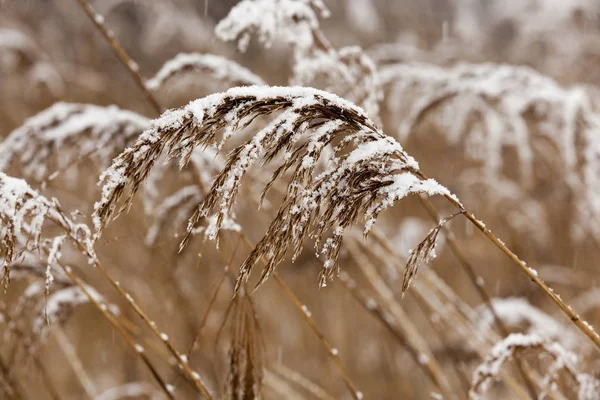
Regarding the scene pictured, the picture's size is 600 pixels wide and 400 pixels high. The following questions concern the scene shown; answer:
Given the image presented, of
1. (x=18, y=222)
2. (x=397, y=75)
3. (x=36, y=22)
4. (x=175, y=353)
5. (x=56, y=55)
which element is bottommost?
(x=175, y=353)

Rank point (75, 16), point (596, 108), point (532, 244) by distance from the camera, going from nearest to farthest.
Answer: point (596, 108) < point (532, 244) < point (75, 16)

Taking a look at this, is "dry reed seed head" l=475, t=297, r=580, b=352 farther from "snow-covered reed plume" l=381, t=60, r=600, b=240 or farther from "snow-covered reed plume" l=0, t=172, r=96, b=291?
"snow-covered reed plume" l=0, t=172, r=96, b=291

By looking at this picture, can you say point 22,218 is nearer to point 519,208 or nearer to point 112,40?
point 112,40

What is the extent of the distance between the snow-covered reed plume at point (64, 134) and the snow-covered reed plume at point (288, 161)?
0.49 m

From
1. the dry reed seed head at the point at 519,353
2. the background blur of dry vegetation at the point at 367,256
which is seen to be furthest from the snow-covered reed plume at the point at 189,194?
the dry reed seed head at the point at 519,353

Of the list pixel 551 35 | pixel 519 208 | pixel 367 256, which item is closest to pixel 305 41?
pixel 367 256

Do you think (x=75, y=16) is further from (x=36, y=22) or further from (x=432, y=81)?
(x=432, y=81)

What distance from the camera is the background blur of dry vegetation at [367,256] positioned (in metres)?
1.27

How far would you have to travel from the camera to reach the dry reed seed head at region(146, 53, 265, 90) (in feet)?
3.88

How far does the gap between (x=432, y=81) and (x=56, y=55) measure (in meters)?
3.87

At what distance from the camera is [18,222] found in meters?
0.78

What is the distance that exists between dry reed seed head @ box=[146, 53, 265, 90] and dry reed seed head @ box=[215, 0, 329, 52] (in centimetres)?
7

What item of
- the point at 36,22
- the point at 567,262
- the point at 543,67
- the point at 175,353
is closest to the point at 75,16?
the point at 36,22

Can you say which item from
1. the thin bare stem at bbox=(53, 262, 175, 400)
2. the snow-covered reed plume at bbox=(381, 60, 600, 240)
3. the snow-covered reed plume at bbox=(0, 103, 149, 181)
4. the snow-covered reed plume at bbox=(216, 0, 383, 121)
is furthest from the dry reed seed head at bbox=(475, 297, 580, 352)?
the snow-covered reed plume at bbox=(0, 103, 149, 181)
